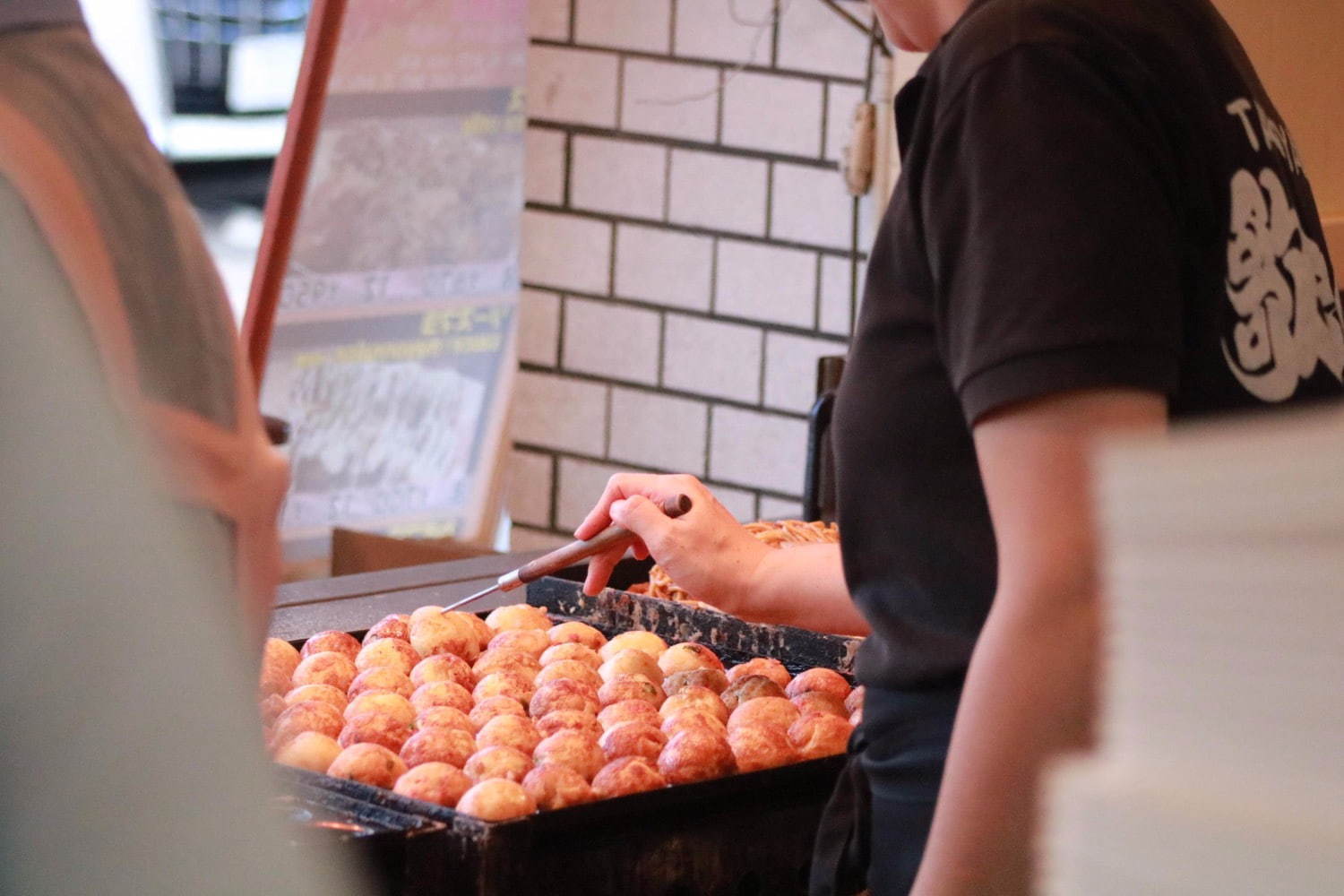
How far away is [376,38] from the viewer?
431 cm

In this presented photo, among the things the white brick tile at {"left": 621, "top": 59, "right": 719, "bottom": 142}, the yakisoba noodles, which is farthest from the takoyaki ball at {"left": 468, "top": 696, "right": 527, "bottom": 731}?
the white brick tile at {"left": 621, "top": 59, "right": 719, "bottom": 142}

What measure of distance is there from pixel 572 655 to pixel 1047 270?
0.98 metres

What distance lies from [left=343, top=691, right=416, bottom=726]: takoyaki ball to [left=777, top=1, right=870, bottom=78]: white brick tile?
92.5 inches

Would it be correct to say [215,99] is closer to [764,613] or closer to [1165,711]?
[764,613]

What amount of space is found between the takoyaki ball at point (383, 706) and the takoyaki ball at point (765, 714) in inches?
11.7

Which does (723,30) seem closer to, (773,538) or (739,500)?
(739,500)

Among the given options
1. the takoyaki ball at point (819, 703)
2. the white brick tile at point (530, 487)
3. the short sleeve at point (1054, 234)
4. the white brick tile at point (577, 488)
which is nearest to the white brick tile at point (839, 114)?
the white brick tile at point (577, 488)

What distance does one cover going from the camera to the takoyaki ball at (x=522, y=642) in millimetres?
1752

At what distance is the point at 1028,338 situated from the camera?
0.84m

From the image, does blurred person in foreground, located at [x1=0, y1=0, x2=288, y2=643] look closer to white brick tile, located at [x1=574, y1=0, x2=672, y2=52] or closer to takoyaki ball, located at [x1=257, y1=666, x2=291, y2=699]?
takoyaki ball, located at [x1=257, y1=666, x2=291, y2=699]

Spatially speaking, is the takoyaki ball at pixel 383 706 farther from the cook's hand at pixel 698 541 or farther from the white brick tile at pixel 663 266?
the white brick tile at pixel 663 266

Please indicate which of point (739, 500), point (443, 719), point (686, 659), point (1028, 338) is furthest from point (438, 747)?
point (739, 500)

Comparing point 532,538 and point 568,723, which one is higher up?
point 568,723

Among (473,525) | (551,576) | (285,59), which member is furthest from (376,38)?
(551,576)
